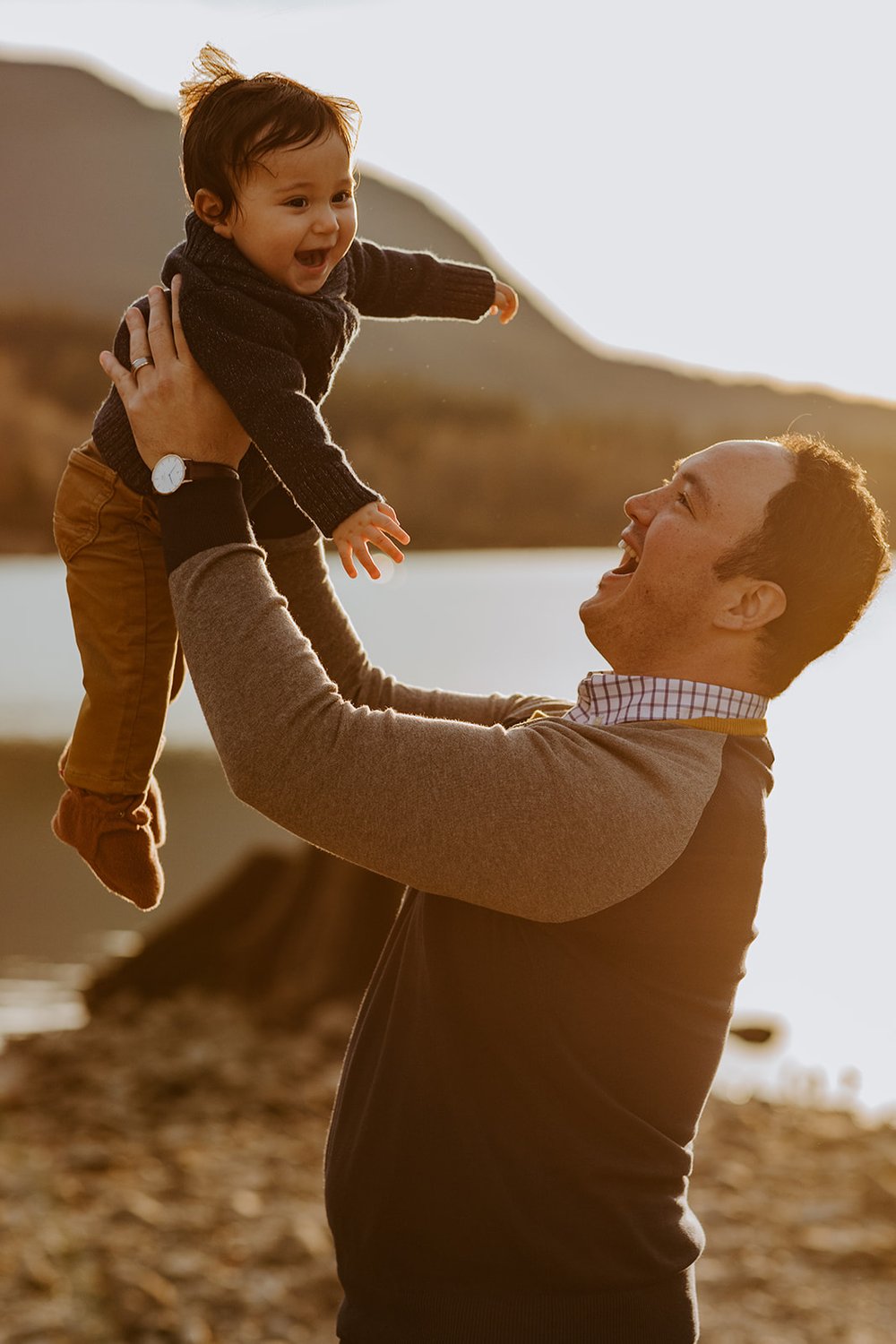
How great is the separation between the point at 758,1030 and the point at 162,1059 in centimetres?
665

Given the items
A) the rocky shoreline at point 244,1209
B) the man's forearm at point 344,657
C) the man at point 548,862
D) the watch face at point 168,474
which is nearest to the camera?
the man at point 548,862

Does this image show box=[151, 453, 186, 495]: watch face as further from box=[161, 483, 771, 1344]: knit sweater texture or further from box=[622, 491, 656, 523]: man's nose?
box=[622, 491, 656, 523]: man's nose

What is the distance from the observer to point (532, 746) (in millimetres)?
1444

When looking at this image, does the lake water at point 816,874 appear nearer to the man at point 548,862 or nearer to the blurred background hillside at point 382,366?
the blurred background hillside at point 382,366

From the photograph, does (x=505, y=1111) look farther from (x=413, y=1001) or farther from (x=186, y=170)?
(x=186, y=170)

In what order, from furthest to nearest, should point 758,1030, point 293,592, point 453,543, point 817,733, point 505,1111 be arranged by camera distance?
1. point 817,733
2. point 758,1030
3. point 453,543
4. point 293,592
5. point 505,1111

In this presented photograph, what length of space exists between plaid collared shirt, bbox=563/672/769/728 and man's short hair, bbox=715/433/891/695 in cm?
7

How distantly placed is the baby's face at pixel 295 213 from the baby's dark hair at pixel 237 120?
0.01 metres

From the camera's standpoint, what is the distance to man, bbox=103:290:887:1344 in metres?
1.38

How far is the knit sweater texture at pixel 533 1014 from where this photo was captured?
4.59 ft

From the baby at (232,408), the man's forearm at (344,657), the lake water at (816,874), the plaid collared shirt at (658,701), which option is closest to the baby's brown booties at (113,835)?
the baby at (232,408)

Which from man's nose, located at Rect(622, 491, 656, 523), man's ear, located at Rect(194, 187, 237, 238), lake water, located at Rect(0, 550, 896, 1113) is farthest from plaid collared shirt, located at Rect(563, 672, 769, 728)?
lake water, located at Rect(0, 550, 896, 1113)

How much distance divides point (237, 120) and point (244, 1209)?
8.76m

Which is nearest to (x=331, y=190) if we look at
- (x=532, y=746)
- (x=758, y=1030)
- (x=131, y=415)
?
(x=131, y=415)
